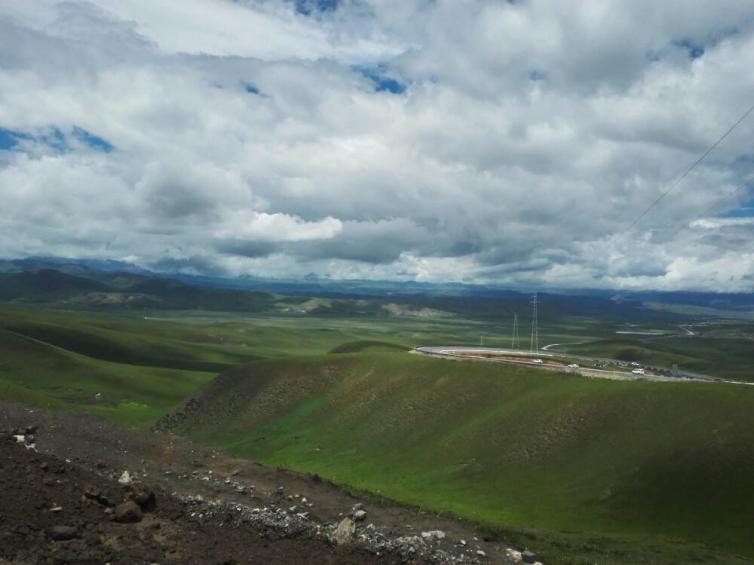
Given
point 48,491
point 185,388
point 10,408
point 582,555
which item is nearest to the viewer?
point 48,491

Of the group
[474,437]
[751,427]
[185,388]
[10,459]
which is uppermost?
[10,459]

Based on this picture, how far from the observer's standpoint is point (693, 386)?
63.8 m

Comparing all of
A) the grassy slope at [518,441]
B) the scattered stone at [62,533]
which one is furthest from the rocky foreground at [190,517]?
the grassy slope at [518,441]

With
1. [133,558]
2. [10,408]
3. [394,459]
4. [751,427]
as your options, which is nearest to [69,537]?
[133,558]

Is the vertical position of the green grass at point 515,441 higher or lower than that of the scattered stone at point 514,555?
lower

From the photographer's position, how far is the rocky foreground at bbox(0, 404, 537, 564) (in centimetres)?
1981

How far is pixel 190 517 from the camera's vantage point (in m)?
24.9

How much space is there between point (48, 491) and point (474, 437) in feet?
165

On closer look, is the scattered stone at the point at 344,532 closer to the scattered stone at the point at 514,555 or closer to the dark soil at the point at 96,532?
the dark soil at the point at 96,532

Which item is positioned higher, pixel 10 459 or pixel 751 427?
pixel 10 459

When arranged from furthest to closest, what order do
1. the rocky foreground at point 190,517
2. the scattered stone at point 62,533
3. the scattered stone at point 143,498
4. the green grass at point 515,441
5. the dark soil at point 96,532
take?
the green grass at point 515,441 → the scattered stone at point 143,498 → the rocky foreground at point 190,517 → the scattered stone at point 62,533 → the dark soil at point 96,532

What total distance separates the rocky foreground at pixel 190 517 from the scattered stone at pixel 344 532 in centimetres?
6

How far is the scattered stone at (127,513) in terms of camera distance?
2195 centimetres

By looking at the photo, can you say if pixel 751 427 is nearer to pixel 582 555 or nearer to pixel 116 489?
pixel 582 555
